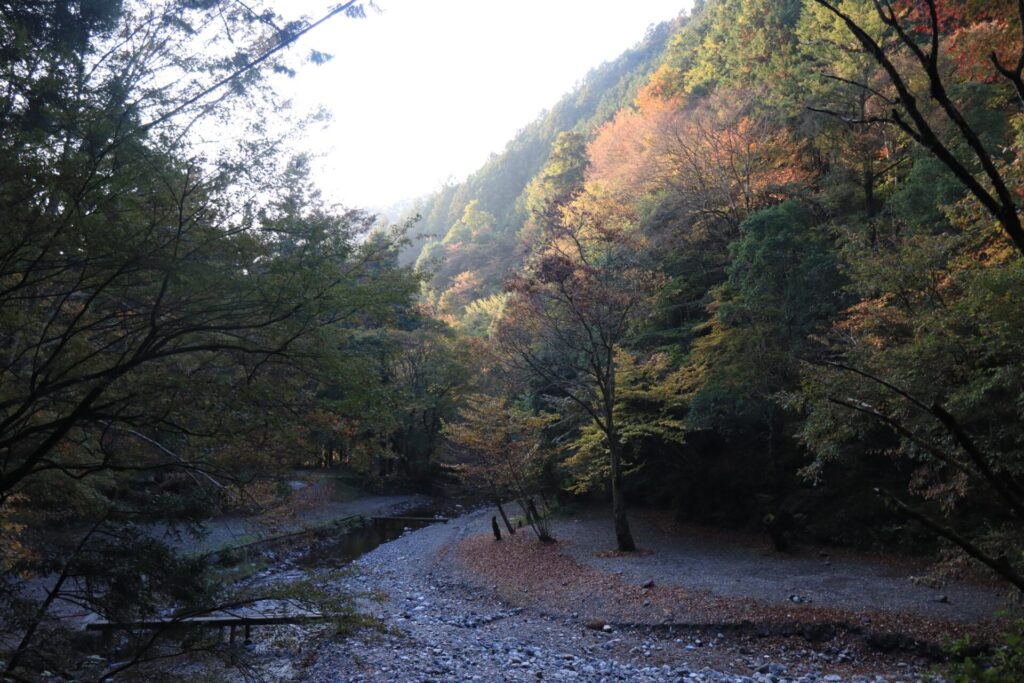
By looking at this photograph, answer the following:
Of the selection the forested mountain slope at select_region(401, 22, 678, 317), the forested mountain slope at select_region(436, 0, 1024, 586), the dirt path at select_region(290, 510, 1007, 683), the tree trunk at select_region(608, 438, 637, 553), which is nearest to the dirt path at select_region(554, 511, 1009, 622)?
the dirt path at select_region(290, 510, 1007, 683)

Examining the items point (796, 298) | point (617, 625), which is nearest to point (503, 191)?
point (796, 298)

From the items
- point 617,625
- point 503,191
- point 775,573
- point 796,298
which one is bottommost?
point 617,625

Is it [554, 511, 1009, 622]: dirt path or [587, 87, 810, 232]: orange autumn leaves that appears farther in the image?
[587, 87, 810, 232]: orange autumn leaves

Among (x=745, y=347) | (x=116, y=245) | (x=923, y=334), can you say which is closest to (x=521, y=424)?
(x=745, y=347)

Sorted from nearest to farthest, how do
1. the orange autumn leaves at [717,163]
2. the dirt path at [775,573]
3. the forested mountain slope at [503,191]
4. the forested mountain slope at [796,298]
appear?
the forested mountain slope at [796,298]
the dirt path at [775,573]
the orange autumn leaves at [717,163]
the forested mountain slope at [503,191]

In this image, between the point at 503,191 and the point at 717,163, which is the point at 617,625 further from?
the point at 503,191

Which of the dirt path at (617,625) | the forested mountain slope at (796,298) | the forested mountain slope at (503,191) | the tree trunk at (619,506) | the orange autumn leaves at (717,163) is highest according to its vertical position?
the forested mountain slope at (503,191)

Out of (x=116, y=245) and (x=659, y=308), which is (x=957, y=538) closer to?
(x=116, y=245)

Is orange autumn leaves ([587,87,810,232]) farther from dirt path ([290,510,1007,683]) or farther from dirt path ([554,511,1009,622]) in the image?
dirt path ([290,510,1007,683])

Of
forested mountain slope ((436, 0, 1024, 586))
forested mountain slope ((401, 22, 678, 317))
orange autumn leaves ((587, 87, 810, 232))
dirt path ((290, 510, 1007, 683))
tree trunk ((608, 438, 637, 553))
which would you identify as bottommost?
dirt path ((290, 510, 1007, 683))

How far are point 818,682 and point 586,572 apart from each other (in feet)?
21.2

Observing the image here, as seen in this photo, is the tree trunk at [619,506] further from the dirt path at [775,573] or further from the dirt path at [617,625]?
the dirt path at [617,625]

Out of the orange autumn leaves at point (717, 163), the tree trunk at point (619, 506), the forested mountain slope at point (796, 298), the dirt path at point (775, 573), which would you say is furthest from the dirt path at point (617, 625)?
the orange autumn leaves at point (717, 163)

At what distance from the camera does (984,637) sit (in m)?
8.13
